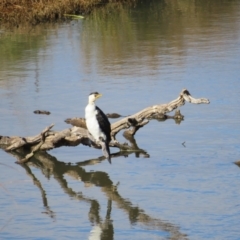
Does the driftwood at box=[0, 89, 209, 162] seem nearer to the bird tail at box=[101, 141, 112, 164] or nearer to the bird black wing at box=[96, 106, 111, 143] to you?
the bird tail at box=[101, 141, 112, 164]

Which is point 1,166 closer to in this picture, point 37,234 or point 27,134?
point 27,134

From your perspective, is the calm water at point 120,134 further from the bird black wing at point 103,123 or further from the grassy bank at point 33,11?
the grassy bank at point 33,11

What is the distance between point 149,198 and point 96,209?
0.67 metres

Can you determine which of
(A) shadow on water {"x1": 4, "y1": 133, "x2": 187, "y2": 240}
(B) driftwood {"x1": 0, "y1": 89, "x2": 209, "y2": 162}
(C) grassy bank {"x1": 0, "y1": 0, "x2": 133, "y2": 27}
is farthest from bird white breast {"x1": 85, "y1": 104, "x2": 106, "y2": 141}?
(C) grassy bank {"x1": 0, "y1": 0, "x2": 133, "y2": 27}

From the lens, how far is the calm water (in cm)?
938

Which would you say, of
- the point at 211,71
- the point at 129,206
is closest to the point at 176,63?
the point at 211,71

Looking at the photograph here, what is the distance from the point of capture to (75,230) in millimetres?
9055

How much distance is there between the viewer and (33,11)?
25.6 m

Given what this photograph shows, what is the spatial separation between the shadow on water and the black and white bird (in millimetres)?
435

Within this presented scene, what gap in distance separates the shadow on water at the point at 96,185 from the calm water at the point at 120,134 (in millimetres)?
16

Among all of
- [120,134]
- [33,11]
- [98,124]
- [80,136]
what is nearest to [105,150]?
[98,124]

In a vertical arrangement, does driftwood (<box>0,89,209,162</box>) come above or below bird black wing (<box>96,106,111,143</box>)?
below

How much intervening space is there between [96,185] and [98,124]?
0.79 metres

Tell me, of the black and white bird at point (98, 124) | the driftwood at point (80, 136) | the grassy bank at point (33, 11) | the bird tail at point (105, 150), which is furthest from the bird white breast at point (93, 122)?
the grassy bank at point (33, 11)
